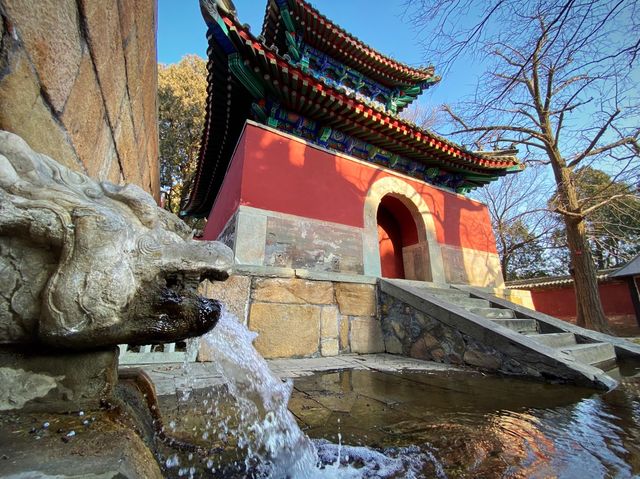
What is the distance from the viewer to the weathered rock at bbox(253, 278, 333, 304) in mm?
3646

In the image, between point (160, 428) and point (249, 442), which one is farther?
point (249, 442)

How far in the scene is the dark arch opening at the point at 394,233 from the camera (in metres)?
7.49

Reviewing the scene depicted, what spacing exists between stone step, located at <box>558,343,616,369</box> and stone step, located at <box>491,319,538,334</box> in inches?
20.7

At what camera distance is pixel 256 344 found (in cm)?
344

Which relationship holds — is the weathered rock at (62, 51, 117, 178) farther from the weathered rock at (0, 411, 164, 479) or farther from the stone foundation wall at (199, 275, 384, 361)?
the stone foundation wall at (199, 275, 384, 361)

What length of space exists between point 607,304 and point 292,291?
14292 mm

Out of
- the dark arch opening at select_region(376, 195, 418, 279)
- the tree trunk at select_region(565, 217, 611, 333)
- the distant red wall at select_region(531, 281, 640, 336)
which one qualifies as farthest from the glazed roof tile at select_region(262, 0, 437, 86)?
the distant red wall at select_region(531, 281, 640, 336)

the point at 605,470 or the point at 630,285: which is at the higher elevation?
the point at 630,285

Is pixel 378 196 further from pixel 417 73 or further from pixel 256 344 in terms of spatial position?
pixel 417 73

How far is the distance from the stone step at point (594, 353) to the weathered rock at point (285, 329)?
285 centimetres

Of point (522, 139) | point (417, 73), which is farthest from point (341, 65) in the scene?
point (522, 139)

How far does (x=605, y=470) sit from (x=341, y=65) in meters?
8.94

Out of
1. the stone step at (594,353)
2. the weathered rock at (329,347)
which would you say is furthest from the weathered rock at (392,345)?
the stone step at (594,353)

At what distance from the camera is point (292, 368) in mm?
3018
